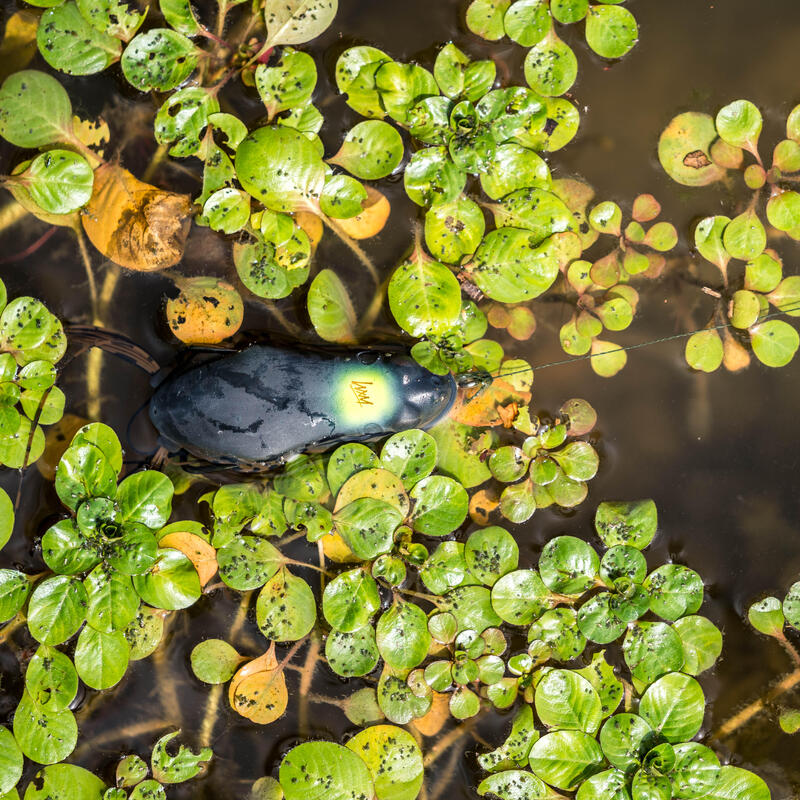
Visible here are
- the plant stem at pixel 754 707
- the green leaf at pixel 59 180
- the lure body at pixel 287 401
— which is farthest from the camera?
the plant stem at pixel 754 707

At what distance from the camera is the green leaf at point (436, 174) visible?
2.38 meters

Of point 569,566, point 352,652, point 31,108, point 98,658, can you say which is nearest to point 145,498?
point 98,658

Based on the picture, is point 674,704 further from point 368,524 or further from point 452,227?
point 452,227

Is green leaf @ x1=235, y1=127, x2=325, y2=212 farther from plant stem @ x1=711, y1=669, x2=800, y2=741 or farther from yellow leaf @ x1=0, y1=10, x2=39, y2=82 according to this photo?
plant stem @ x1=711, y1=669, x2=800, y2=741

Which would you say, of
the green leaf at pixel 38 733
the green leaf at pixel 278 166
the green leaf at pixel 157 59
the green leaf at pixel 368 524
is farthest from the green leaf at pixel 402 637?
the green leaf at pixel 157 59

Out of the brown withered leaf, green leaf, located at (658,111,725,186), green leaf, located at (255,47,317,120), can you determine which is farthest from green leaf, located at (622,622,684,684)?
green leaf, located at (255,47,317,120)

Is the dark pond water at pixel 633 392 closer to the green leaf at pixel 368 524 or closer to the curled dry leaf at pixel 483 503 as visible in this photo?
the curled dry leaf at pixel 483 503

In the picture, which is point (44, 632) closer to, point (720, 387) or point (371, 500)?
point (371, 500)

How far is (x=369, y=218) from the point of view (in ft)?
8.02

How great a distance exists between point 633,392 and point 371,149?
4.26 ft

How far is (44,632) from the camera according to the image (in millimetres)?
2299

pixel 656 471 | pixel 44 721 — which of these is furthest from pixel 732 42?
pixel 44 721

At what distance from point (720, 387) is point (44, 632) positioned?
8.39ft

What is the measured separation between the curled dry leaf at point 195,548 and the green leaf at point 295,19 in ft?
5.75
